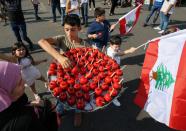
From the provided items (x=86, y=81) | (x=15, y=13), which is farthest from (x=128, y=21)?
(x=15, y=13)

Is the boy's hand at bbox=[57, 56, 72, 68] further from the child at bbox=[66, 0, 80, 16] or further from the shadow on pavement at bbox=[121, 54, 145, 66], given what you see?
the child at bbox=[66, 0, 80, 16]

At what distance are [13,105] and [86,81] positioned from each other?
4.68 feet

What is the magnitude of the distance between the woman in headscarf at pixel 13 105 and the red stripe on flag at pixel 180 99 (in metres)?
2.07

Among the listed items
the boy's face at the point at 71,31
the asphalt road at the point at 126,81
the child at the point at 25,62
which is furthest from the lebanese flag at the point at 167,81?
the child at the point at 25,62

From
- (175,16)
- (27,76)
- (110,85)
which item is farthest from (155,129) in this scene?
(175,16)

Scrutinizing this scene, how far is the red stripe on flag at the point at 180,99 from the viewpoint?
358 cm

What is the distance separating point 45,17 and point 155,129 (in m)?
9.01

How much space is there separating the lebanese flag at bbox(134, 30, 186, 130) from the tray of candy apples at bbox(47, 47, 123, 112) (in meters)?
0.58

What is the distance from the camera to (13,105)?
2.10 m

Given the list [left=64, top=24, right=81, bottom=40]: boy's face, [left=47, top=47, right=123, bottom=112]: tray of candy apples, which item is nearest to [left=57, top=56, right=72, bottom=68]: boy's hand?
[left=47, top=47, right=123, bottom=112]: tray of candy apples

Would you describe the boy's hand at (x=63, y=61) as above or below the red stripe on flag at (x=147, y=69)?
above

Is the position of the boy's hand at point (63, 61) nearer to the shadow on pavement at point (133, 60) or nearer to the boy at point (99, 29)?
the boy at point (99, 29)

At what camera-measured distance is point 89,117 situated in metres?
4.78

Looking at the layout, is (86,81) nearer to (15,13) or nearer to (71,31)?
(71,31)
